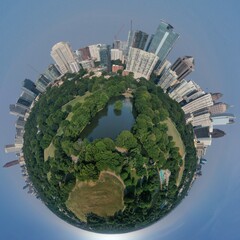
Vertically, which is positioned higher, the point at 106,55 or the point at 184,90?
the point at 106,55

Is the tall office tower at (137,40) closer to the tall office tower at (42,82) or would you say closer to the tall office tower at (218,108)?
the tall office tower at (42,82)

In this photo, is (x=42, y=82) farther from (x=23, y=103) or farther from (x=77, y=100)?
(x=77, y=100)

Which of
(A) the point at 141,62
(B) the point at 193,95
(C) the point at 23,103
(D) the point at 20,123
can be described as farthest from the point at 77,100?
(B) the point at 193,95

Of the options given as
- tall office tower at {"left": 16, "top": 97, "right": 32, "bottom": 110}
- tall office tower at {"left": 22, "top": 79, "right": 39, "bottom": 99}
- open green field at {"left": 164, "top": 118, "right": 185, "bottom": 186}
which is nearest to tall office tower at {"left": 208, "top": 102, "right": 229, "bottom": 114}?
open green field at {"left": 164, "top": 118, "right": 185, "bottom": 186}

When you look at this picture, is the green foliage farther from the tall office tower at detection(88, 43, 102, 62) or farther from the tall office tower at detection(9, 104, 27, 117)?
the tall office tower at detection(9, 104, 27, 117)

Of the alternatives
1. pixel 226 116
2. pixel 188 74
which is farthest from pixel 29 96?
pixel 226 116

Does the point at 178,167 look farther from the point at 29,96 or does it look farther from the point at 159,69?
the point at 29,96

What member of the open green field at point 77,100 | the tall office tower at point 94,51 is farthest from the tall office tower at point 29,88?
the tall office tower at point 94,51
